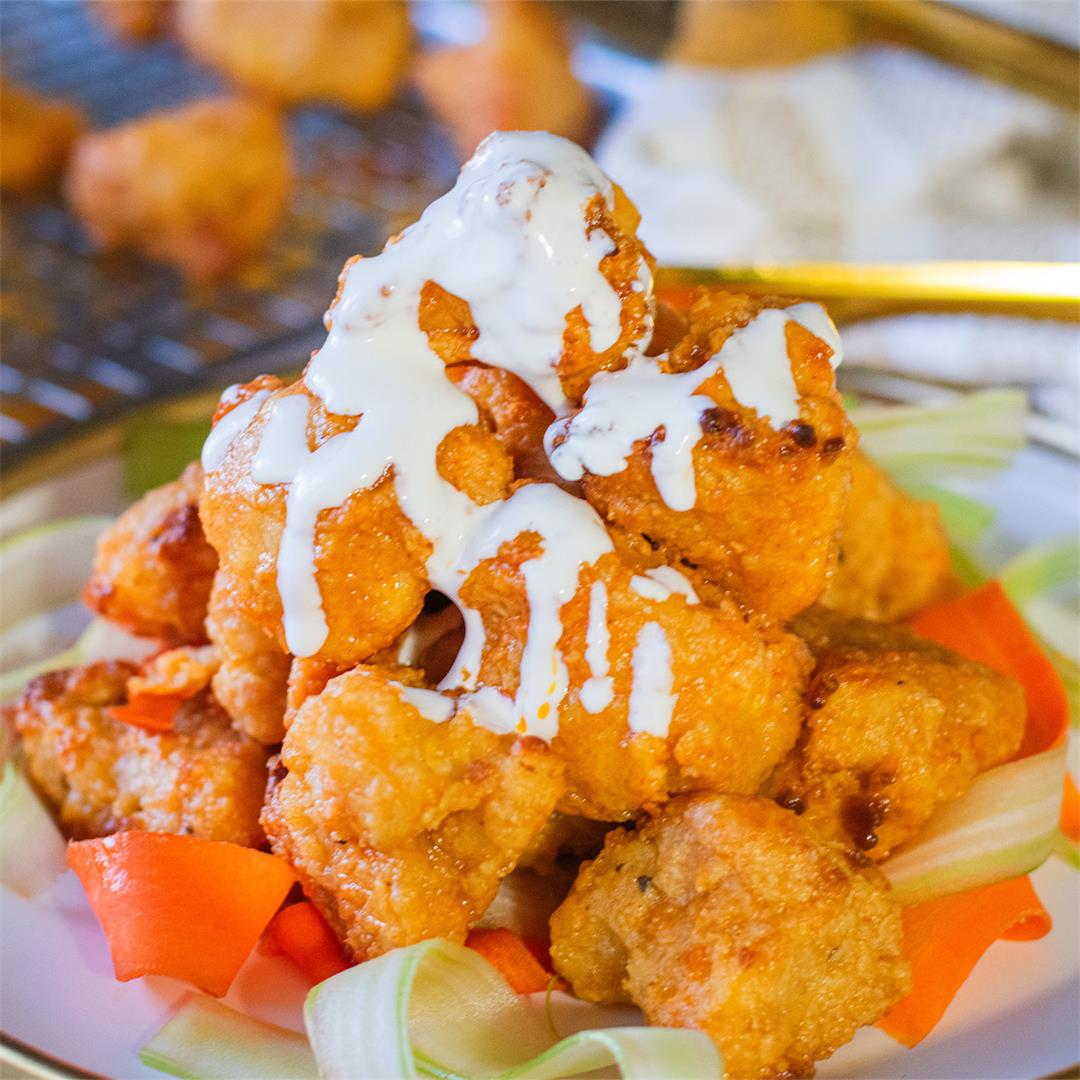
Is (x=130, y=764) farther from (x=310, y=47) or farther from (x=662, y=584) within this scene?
(x=310, y=47)

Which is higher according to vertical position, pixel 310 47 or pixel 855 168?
pixel 310 47

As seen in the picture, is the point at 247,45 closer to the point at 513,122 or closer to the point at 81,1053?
the point at 513,122

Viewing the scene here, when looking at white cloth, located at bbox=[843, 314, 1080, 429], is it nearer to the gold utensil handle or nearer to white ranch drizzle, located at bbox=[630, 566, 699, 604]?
the gold utensil handle

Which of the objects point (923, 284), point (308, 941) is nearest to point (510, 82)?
point (923, 284)

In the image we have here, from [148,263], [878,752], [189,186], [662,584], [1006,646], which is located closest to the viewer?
[662,584]

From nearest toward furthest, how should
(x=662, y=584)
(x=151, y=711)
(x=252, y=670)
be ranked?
1. (x=662, y=584)
2. (x=252, y=670)
3. (x=151, y=711)

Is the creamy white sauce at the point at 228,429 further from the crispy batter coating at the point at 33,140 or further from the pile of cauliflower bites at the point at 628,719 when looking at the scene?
the crispy batter coating at the point at 33,140

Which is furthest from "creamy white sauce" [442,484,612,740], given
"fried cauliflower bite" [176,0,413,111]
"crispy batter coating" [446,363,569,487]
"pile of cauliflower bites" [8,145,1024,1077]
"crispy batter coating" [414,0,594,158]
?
"fried cauliflower bite" [176,0,413,111]
